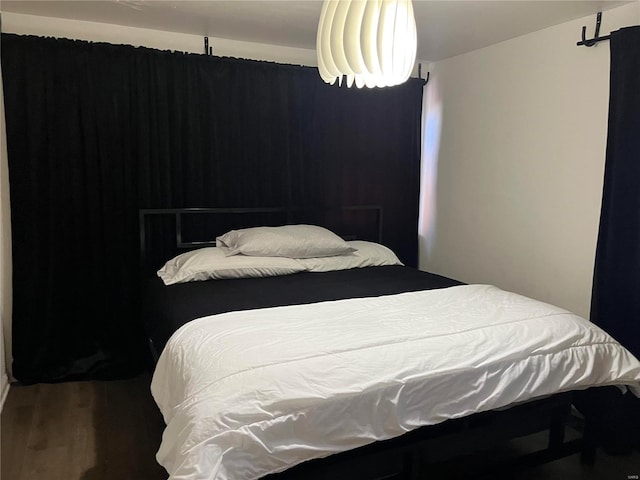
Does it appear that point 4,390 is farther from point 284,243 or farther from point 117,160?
point 284,243

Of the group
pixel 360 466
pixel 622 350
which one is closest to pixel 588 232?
pixel 622 350

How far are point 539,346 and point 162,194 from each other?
243 centimetres

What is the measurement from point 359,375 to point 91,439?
163cm

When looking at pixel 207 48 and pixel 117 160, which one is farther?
pixel 207 48

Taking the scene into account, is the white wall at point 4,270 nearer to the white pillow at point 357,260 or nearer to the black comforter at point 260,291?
the black comforter at point 260,291

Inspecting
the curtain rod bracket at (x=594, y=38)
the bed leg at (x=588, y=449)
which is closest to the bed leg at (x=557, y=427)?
the bed leg at (x=588, y=449)

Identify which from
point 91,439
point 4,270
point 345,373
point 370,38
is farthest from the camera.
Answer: point 4,270

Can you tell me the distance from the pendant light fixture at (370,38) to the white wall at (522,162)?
1.54m

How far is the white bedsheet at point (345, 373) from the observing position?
155 centimetres

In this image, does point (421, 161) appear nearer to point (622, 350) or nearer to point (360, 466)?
point (622, 350)

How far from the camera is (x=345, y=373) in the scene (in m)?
1.71

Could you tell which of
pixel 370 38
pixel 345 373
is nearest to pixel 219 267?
pixel 345 373

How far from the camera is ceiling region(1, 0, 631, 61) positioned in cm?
273

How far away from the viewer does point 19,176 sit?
9.84ft
